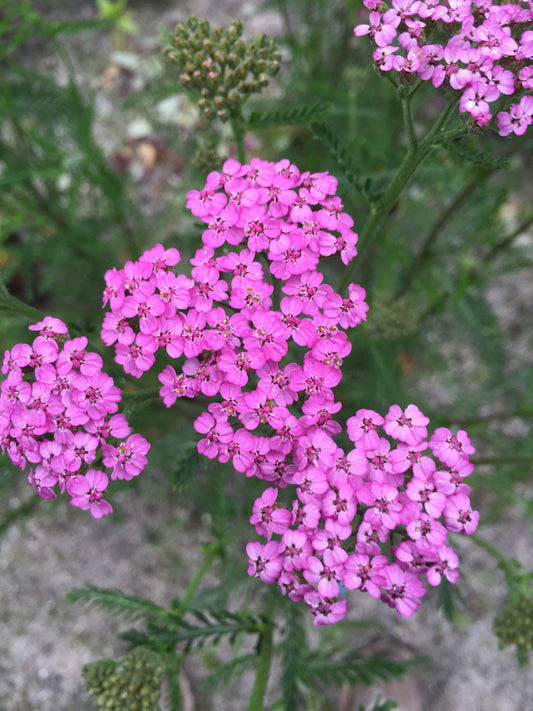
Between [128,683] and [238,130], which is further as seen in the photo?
[238,130]

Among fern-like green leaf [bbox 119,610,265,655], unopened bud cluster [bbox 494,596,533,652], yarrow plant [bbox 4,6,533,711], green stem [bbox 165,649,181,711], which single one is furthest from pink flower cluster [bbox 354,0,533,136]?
green stem [bbox 165,649,181,711]

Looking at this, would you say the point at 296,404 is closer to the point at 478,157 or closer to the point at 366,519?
the point at 366,519

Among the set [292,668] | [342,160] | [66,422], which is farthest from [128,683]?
[342,160]

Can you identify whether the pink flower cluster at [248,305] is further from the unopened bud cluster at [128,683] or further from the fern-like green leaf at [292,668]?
the unopened bud cluster at [128,683]

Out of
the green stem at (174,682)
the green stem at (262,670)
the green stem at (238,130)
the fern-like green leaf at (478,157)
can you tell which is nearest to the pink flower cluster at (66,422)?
the green stem at (174,682)

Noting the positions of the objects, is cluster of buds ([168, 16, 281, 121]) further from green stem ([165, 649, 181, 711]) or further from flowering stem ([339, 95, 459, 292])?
green stem ([165, 649, 181, 711])
